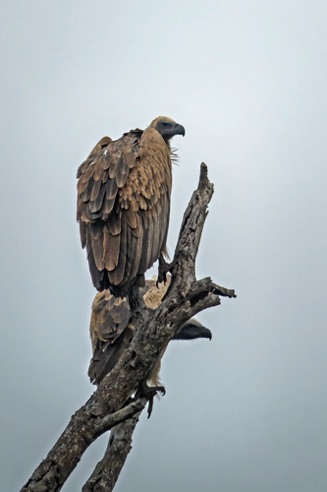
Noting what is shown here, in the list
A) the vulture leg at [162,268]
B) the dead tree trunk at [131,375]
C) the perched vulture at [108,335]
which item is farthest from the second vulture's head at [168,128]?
the vulture leg at [162,268]

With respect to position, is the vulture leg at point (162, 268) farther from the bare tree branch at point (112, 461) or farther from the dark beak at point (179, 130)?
the dark beak at point (179, 130)

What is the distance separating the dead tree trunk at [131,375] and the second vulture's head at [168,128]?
201 cm

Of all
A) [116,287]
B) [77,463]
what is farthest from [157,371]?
[77,463]

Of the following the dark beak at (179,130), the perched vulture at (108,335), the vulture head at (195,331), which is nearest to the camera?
the perched vulture at (108,335)

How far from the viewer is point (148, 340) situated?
657cm

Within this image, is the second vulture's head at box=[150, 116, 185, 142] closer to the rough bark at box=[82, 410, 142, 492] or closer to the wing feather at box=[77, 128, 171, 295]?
the wing feather at box=[77, 128, 171, 295]

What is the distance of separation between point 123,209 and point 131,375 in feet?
5.24

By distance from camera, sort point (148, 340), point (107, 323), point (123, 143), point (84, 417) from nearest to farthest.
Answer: point (84, 417) < point (148, 340) < point (123, 143) < point (107, 323)

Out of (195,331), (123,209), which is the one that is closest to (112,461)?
(123,209)

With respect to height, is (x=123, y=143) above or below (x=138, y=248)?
above

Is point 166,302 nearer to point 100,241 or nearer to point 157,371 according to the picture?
point 100,241

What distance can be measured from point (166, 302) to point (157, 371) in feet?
8.87

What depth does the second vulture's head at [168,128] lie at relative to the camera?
9.64 metres

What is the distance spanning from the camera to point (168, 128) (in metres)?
9.66
